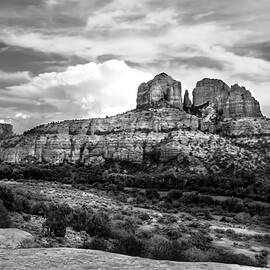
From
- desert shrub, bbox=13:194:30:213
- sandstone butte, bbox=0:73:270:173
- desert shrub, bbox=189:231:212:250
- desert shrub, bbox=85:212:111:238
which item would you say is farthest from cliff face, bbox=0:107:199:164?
desert shrub, bbox=85:212:111:238

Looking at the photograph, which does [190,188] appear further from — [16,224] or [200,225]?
[16,224]

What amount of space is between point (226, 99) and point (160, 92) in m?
23.3

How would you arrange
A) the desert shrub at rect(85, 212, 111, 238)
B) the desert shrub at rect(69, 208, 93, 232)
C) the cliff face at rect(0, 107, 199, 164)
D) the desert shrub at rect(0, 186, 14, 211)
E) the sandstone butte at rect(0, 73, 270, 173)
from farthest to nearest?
the cliff face at rect(0, 107, 199, 164) < the sandstone butte at rect(0, 73, 270, 173) < the desert shrub at rect(0, 186, 14, 211) < the desert shrub at rect(69, 208, 93, 232) < the desert shrub at rect(85, 212, 111, 238)

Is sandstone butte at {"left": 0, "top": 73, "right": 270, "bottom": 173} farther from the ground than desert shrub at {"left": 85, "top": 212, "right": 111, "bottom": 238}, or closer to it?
farther from the ground

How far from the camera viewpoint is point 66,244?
15797 millimetres

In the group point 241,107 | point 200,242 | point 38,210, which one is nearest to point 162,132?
point 241,107

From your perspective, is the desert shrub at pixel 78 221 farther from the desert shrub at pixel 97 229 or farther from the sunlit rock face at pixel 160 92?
the sunlit rock face at pixel 160 92

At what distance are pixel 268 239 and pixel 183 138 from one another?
290 feet

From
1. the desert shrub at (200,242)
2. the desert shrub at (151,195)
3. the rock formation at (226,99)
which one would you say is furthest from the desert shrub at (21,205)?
the rock formation at (226,99)

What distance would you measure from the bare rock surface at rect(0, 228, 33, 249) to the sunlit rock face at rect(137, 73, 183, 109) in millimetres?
140775

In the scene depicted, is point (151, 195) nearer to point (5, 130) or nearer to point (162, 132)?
point (162, 132)

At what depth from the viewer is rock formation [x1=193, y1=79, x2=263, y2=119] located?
149625 millimetres

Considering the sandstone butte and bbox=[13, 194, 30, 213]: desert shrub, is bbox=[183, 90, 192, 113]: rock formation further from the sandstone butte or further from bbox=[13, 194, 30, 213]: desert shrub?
bbox=[13, 194, 30, 213]: desert shrub

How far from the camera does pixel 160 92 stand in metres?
154
